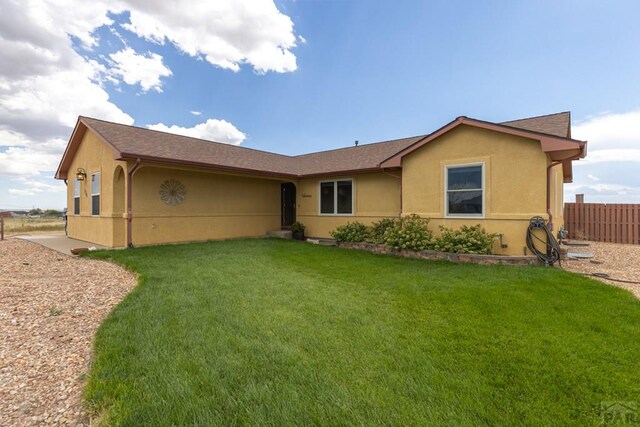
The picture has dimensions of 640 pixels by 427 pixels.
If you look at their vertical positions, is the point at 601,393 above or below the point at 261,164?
below

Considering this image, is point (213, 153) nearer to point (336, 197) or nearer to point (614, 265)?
point (336, 197)

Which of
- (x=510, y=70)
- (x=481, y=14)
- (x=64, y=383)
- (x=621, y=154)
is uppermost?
(x=481, y=14)

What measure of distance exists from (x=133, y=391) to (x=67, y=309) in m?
2.84

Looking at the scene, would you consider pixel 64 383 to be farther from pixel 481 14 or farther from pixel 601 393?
pixel 481 14

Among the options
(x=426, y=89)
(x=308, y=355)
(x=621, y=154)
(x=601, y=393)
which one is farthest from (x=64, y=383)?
(x=621, y=154)

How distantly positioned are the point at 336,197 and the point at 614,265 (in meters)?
8.24

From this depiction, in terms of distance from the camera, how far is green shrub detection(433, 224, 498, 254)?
7.34 meters

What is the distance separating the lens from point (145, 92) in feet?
46.0

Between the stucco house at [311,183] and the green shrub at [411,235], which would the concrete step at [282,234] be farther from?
the green shrub at [411,235]

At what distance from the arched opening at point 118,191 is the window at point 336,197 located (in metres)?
A: 7.01

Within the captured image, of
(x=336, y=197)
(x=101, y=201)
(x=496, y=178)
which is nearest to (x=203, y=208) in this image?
(x=101, y=201)

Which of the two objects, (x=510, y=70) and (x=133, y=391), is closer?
(x=133, y=391)

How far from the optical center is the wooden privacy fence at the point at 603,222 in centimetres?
1084

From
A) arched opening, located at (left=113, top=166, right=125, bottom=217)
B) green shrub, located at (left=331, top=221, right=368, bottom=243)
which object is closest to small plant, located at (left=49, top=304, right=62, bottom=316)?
arched opening, located at (left=113, top=166, right=125, bottom=217)
